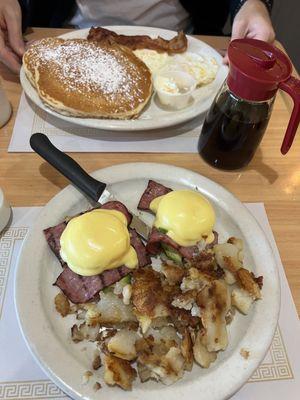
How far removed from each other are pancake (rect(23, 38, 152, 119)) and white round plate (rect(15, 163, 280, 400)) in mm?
250

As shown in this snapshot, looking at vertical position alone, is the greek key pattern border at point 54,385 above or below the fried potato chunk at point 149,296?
below

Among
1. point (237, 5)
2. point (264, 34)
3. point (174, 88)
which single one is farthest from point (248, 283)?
point (237, 5)

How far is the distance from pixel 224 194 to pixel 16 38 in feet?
3.14

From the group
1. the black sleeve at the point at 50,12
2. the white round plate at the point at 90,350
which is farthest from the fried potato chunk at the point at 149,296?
the black sleeve at the point at 50,12

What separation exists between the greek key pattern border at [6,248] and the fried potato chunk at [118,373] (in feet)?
0.97

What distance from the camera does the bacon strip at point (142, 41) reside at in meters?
1.38

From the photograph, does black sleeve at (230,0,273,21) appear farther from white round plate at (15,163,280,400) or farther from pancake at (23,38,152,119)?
white round plate at (15,163,280,400)

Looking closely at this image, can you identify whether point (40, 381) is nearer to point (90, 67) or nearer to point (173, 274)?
point (173, 274)

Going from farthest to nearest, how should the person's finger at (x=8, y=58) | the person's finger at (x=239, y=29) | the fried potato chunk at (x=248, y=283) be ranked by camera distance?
the person's finger at (x=239, y=29) → the person's finger at (x=8, y=58) → the fried potato chunk at (x=248, y=283)

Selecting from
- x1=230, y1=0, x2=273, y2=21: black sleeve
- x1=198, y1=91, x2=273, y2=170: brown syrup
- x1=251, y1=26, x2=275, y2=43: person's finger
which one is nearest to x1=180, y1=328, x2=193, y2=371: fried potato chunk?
x1=198, y1=91, x2=273, y2=170: brown syrup

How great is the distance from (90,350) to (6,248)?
0.35 metres

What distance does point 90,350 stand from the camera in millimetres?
731

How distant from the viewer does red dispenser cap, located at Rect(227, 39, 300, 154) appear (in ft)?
2.89

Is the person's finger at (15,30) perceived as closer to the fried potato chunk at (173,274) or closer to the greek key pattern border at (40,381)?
the greek key pattern border at (40,381)
